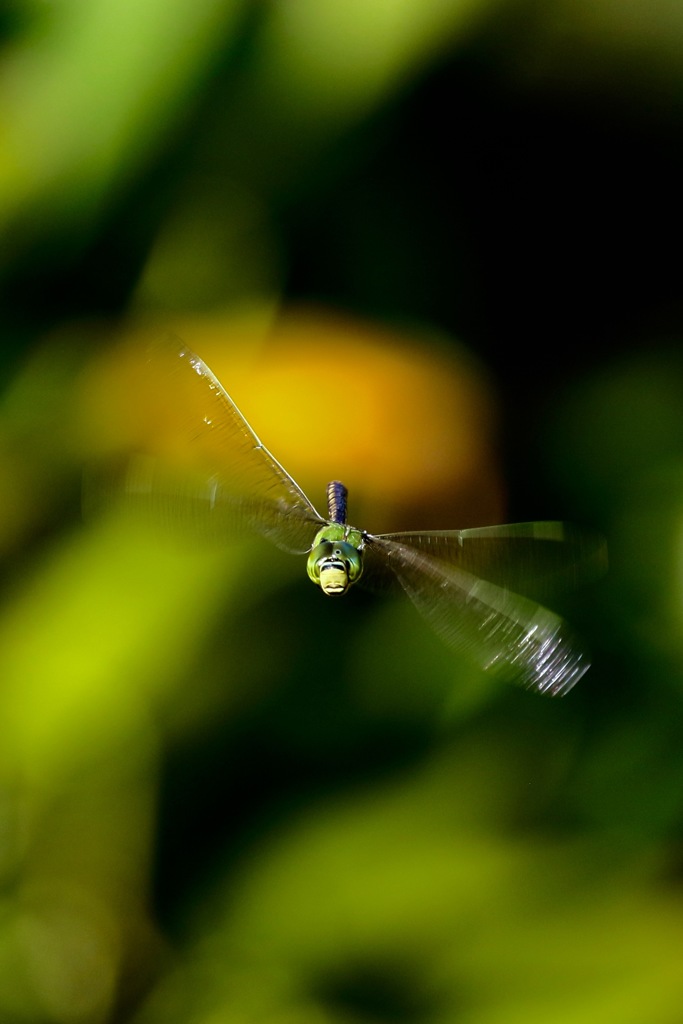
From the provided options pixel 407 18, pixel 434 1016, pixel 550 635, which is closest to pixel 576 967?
pixel 434 1016

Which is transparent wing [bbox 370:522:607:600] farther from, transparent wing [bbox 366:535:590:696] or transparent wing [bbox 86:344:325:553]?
transparent wing [bbox 86:344:325:553]

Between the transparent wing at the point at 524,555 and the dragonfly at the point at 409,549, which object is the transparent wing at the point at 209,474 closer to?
the dragonfly at the point at 409,549

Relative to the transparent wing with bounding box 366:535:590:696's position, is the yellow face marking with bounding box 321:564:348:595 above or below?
above

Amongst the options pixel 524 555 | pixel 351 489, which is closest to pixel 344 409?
pixel 351 489

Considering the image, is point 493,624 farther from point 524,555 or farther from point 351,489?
point 351,489

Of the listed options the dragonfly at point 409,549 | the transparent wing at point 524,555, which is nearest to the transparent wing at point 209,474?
the dragonfly at point 409,549

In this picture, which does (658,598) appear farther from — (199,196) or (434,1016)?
(199,196)

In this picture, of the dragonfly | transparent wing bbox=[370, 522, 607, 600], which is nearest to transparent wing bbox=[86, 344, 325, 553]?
the dragonfly
